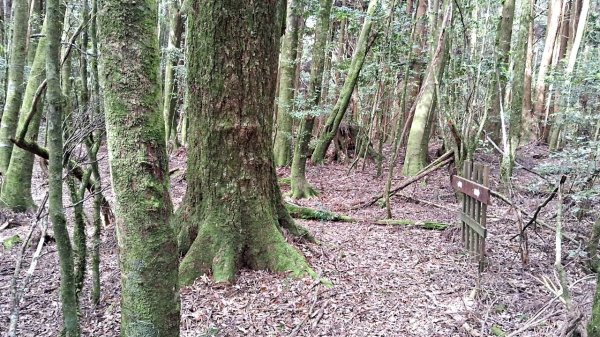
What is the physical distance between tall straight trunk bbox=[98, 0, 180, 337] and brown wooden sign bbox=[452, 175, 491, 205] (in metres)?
3.86

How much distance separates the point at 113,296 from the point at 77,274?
2.00 feet

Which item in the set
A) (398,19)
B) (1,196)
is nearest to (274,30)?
(1,196)

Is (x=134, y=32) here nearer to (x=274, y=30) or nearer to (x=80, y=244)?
(x=80, y=244)

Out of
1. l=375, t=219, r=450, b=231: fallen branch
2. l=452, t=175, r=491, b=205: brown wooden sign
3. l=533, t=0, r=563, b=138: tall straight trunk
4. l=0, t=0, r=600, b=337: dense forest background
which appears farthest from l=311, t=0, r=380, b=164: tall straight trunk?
l=533, t=0, r=563, b=138: tall straight trunk

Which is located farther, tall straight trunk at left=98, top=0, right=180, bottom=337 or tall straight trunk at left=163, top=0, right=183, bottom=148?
tall straight trunk at left=163, top=0, right=183, bottom=148

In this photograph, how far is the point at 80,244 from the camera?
3.52m

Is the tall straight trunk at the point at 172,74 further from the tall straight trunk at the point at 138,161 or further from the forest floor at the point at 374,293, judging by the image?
the tall straight trunk at the point at 138,161

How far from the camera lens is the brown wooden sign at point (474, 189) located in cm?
480

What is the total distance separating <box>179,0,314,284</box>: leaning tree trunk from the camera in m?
4.44

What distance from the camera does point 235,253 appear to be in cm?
441

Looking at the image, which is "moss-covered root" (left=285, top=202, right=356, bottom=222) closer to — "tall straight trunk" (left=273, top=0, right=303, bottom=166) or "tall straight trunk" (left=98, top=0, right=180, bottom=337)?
"tall straight trunk" (left=273, top=0, right=303, bottom=166)

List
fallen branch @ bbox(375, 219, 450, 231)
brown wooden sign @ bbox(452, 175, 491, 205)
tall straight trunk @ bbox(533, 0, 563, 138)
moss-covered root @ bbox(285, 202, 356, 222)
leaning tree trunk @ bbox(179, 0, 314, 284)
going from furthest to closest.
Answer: tall straight trunk @ bbox(533, 0, 563, 138) < moss-covered root @ bbox(285, 202, 356, 222) < fallen branch @ bbox(375, 219, 450, 231) < brown wooden sign @ bbox(452, 175, 491, 205) < leaning tree trunk @ bbox(179, 0, 314, 284)

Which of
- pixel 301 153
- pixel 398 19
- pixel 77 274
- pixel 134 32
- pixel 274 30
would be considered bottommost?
pixel 77 274

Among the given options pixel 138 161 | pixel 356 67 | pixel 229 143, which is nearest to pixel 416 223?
pixel 356 67
